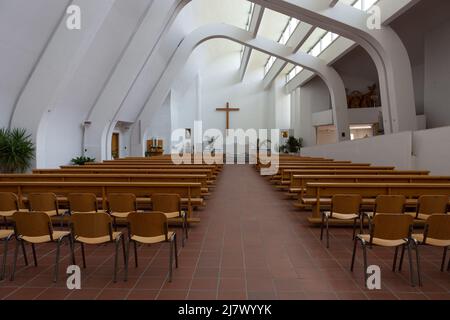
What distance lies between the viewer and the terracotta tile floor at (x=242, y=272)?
2.65 meters

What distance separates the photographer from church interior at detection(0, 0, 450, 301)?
2.97 meters

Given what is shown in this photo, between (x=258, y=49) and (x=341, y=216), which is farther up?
(x=258, y=49)

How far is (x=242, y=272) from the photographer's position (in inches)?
121

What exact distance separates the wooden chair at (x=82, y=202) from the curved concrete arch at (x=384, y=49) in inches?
315

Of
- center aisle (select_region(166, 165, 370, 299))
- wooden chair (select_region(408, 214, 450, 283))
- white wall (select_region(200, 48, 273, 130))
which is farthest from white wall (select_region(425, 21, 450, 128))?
white wall (select_region(200, 48, 273, 130))

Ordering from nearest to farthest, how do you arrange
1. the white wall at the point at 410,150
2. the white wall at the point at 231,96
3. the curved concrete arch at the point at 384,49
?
the white wall at the point at 410,150 < the curved concrete arch at the point at 384,49 < the white wall at the point at 231,96

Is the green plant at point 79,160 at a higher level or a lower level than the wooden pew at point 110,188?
higher

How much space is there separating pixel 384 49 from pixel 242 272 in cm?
840

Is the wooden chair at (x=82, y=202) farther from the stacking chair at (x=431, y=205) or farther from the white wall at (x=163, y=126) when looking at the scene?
the white wall at (x=163, y=126)

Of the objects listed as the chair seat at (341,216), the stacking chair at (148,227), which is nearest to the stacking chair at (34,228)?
the stacking chair at (148,227)

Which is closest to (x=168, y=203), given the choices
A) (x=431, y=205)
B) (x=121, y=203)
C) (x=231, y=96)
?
(x=121, y=203)

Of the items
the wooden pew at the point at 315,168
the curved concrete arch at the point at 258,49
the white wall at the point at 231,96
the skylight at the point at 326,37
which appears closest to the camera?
the wooden pew at the point at 315,168

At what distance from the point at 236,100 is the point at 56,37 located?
17.4 m

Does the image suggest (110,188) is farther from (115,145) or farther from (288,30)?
(288,30)
